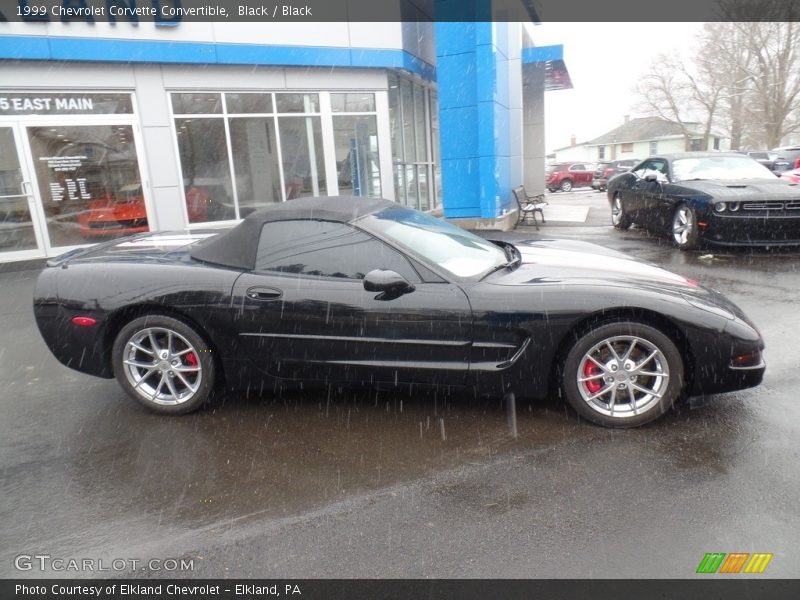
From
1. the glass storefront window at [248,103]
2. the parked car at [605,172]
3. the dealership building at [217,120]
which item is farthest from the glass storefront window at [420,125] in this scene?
the parked car at [605,172]

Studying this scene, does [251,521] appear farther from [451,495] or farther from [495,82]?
[495,82]

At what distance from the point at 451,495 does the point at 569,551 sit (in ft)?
2.05

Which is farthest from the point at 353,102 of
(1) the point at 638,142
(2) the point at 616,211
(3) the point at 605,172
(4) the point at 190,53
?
(1) the point at 638,142

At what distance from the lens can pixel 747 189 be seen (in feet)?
25.9

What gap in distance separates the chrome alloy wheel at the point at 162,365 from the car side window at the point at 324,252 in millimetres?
782

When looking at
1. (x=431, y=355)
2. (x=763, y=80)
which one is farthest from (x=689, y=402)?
(x=763, y=80)

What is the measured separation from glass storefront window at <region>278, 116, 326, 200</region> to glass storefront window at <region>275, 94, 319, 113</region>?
0.63 feet

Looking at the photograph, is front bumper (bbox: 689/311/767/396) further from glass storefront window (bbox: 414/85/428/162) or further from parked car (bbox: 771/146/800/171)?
parked car (bbox: 771/146/800/171)

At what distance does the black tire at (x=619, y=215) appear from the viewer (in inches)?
427

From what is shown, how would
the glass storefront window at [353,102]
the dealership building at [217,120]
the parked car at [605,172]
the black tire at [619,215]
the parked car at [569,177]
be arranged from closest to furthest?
the dealership building at [217,120]
the black tire at [619,215]
the glass storefront window at [353,102]
the parked car at [605,172]
the parked car at [569,177]

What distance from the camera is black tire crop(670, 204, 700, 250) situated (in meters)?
8.19

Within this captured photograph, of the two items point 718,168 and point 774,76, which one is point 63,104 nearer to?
point 718,168

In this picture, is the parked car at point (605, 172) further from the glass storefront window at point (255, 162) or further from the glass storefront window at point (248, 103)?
the glass storefront window at point (248, 103)

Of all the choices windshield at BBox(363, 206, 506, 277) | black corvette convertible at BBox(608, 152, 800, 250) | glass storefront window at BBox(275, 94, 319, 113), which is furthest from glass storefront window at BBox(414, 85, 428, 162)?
windshield at BBox(363, 206, 506, 277)
